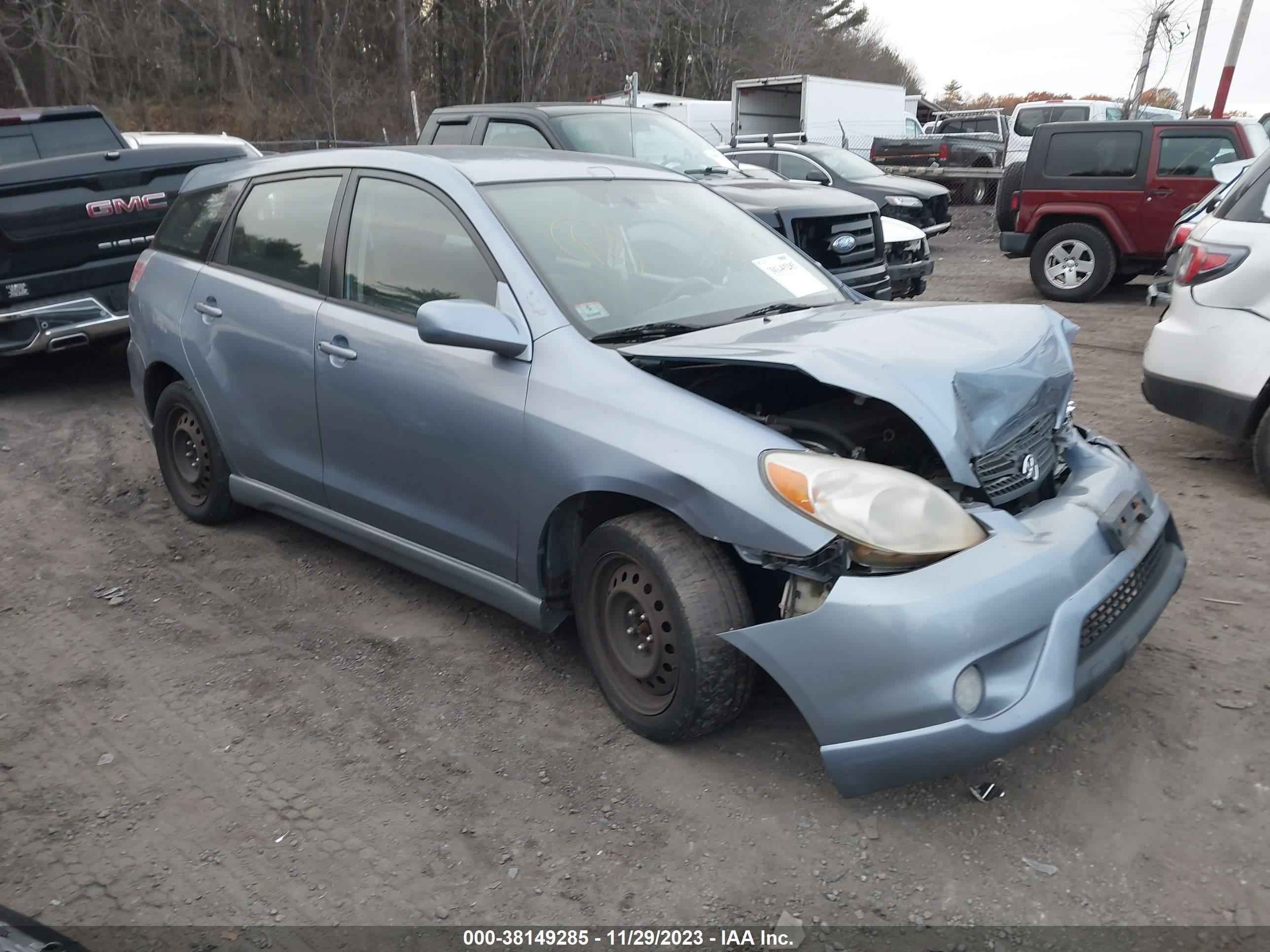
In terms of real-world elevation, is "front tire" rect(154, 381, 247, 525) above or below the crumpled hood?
below

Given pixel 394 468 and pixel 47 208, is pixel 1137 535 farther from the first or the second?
pixel 47 208

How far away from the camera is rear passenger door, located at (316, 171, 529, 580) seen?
336 centimetres

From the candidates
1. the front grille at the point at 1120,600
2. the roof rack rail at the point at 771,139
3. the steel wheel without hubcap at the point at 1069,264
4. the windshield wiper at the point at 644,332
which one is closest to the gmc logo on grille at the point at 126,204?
the windshield wiper at the point at 644,332

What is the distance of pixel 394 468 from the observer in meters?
3.72

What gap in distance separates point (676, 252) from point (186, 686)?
95.4 inches

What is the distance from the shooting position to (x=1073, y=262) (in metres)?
10.8

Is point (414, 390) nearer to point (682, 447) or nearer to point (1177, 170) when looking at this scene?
point (682, 447)

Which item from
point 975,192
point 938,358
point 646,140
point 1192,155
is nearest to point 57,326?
point 646,140

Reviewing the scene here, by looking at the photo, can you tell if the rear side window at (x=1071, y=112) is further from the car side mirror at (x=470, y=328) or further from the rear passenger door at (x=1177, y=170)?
the car side mirror at (x=470, y=328)

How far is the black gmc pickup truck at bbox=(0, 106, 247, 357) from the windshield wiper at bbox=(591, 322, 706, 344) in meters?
4.67

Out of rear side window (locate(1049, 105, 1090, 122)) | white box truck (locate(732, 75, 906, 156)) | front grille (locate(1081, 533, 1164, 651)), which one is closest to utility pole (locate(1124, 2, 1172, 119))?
rear side window (locate(1049, 105, 1090, 122))

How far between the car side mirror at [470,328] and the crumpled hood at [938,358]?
1.23ft

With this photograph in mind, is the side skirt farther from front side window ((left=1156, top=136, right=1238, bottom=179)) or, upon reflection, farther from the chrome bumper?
front side window ((left=1156, top=136, right=1238, bottom=179))

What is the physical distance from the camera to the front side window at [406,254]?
3.52 m
